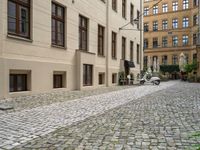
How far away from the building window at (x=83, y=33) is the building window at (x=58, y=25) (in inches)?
89.7

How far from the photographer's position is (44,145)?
4.85 m

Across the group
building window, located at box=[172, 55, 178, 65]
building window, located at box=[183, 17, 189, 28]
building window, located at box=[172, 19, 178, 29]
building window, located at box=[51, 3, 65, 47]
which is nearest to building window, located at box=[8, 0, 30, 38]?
building window, located at box=[51, 3, 65, 47]

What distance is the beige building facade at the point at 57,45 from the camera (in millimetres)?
11398

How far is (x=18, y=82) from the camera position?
39.2 ft

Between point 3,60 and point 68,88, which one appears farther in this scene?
point 68,88

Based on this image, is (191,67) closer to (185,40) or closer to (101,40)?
(185,40)

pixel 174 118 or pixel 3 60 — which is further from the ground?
pixel 3 60

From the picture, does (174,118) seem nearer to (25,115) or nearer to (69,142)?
(69,142)

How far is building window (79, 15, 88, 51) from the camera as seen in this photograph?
58.3ft

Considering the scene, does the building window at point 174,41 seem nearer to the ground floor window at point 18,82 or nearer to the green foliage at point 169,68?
the green foliage at point 169,68

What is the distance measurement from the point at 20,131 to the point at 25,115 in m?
1.82

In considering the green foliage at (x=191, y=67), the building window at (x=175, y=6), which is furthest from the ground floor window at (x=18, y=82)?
the building window at (x=175, y=6)

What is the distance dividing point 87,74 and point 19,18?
7212 mm

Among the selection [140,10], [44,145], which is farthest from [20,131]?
[140,10]
